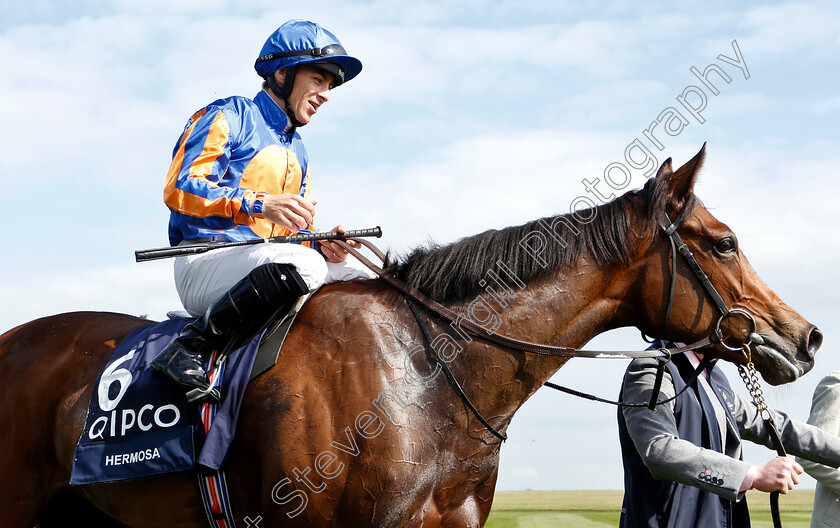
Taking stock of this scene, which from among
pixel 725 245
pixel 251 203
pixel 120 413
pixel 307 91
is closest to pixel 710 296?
pixel 725 245

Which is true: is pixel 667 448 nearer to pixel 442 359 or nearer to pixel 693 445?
pixel 693 445

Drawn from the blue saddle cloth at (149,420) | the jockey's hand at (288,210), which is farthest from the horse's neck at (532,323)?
the blue saddle cloth at (149,420)

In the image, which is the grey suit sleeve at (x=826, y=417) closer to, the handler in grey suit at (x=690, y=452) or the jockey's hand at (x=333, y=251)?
the handler in grey suit at (x=690, y=452)

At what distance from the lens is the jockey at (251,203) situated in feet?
12.1

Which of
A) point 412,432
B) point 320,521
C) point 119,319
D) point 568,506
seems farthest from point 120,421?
point 568,506

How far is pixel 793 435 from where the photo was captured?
4262 millimetres

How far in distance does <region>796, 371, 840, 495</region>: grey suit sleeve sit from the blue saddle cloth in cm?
317

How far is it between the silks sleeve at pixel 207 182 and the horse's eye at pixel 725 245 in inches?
85.5

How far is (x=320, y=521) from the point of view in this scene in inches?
134

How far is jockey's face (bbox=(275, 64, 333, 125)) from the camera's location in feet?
14.4

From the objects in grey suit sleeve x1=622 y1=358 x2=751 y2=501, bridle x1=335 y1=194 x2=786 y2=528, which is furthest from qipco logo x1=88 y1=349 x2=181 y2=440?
grey suit sleeve x1=622 y1=358 x2=751 y2=501

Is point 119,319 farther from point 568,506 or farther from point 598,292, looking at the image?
point 568,506

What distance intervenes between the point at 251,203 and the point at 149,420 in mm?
1131

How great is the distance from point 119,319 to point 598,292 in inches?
104
